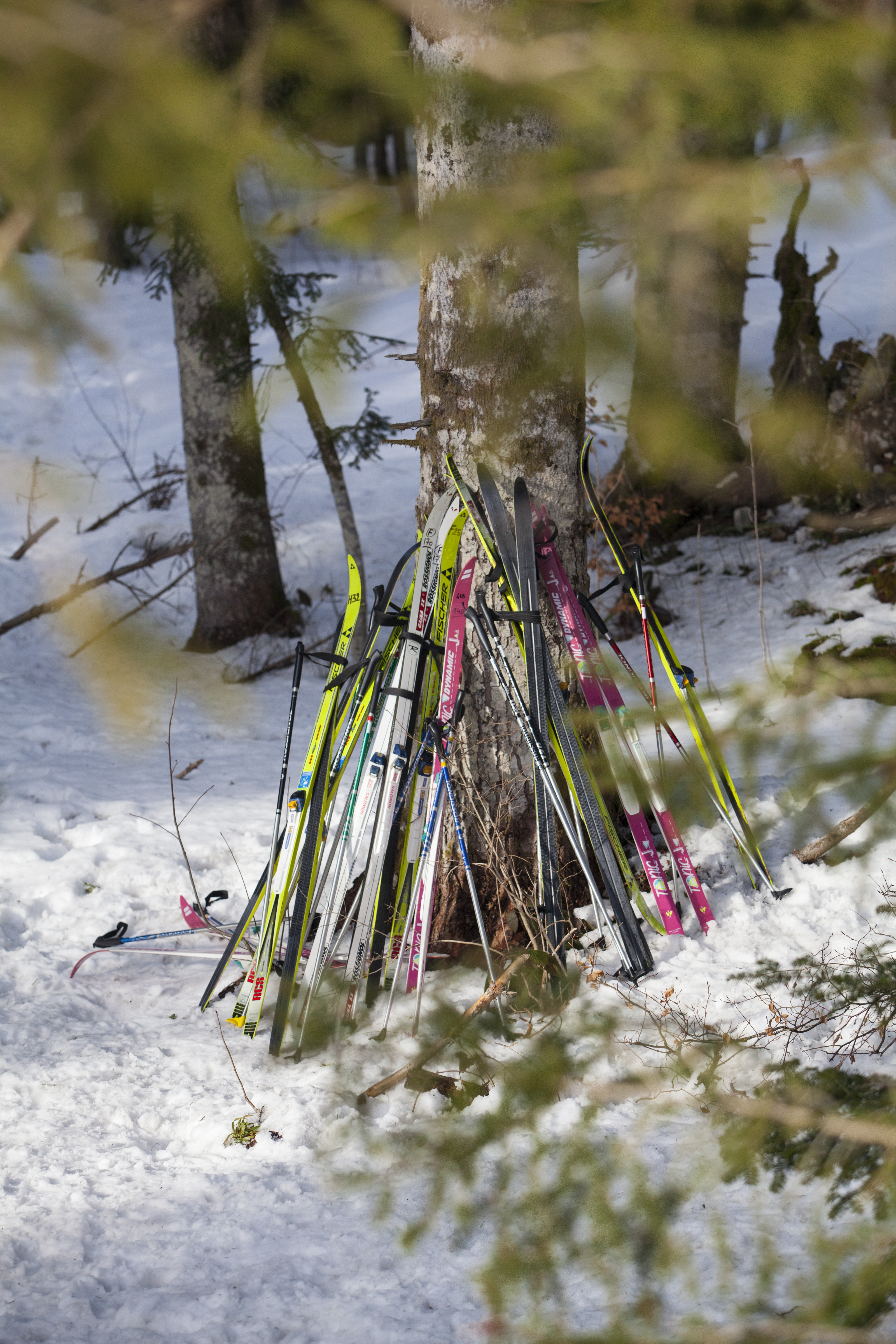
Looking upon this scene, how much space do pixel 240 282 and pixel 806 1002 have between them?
2.12 m

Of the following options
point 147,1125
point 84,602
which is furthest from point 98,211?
point 147,1125

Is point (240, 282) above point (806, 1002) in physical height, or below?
above

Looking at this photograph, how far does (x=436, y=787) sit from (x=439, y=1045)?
704mm

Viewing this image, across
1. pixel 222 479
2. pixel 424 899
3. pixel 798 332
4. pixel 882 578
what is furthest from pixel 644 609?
pixel 222 479

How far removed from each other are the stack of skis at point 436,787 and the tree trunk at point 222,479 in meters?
3.08

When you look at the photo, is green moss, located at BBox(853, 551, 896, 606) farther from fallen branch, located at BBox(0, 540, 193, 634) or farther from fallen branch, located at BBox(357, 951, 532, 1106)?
fallen branch, located at BBox(0, 540, 193, 634)

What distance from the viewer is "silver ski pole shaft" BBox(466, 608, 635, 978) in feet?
8.06

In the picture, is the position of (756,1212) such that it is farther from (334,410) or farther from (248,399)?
(248,399)

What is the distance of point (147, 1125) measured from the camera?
223 centimetres

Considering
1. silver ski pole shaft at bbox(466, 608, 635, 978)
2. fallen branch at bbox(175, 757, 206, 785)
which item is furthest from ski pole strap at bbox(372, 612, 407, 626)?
fallen branch at bbox(175, 757, 206, 785)

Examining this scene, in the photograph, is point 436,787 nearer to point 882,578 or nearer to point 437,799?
point 437,799

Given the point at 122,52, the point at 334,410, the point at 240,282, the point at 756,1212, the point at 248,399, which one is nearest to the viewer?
the point at 122,52

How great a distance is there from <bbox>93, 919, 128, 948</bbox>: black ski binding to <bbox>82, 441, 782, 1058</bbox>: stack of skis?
16.5 inches

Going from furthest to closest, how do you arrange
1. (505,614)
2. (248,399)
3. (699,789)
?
(248,399), (505,614), (699,789)
